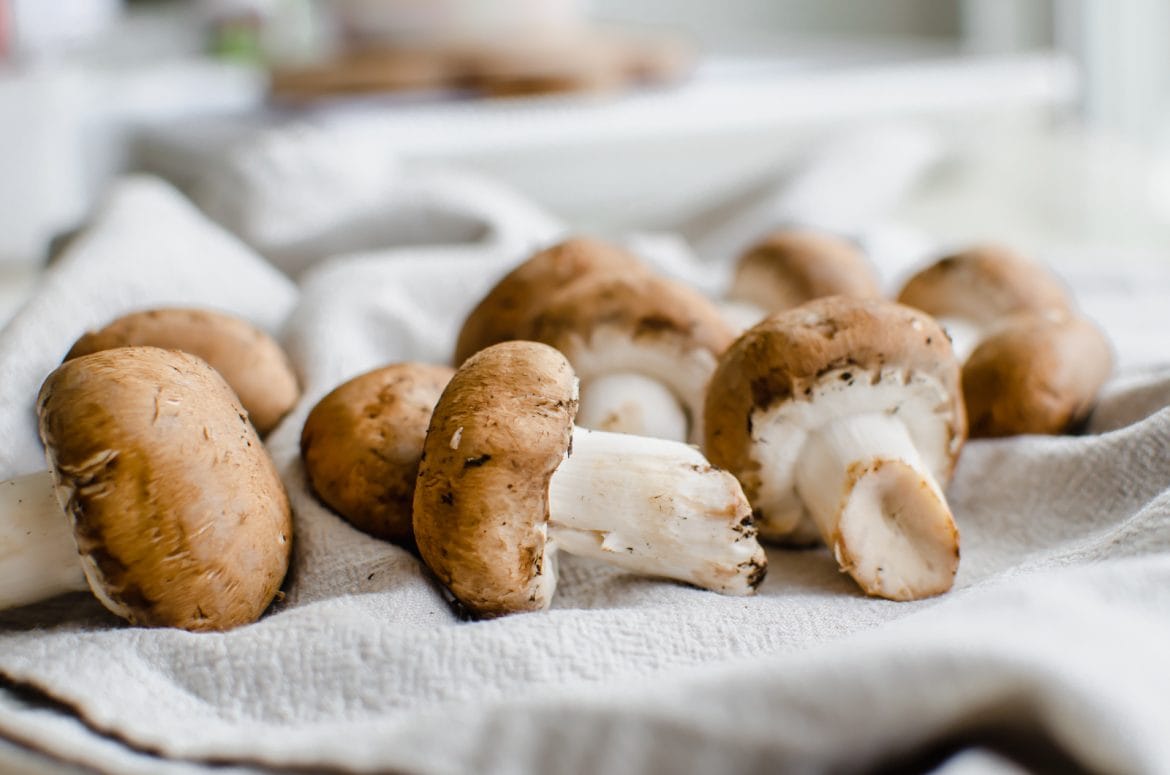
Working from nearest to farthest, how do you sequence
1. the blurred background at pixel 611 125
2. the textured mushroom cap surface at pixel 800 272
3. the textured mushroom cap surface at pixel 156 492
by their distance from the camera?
the textured mushroom cap surface at pixel 156 492 < the textured mushroom cap surface at pixel 800 272 < the blurred background at pixel 611 125

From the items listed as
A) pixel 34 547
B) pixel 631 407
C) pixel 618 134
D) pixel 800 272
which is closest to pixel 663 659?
pixel 631 407

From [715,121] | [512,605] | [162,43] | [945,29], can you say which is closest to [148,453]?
[512,605]

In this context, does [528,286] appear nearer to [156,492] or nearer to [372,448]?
[372,448]

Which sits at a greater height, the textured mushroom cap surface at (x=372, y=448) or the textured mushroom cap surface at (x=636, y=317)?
the textured mushroom cap surface at (x=636, y=317)

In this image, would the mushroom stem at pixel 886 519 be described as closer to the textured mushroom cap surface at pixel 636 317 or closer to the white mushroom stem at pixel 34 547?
the textured mushroom cap surface at pixel 636 317

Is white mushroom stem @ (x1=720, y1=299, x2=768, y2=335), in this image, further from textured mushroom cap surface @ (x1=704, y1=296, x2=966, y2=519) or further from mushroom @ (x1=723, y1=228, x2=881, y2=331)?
textured mushroom cap surface @ (x1=704, y1=296, x2=966, y2=519)

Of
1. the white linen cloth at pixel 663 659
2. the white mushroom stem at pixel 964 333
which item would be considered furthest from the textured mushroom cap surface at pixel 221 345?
the white mushroom stem at pixel 964 333

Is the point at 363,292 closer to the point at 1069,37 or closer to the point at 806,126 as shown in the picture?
the point at 806,126
